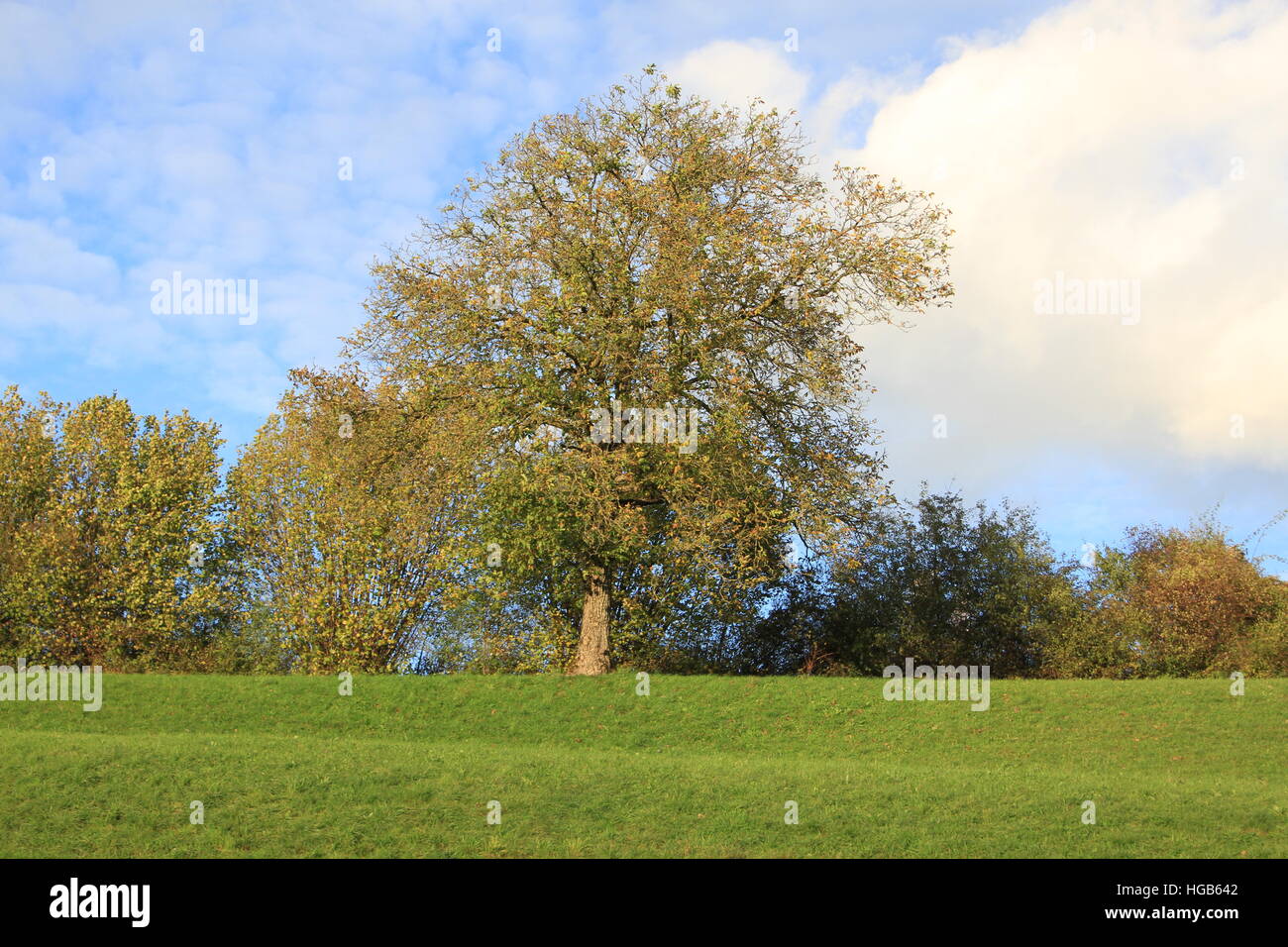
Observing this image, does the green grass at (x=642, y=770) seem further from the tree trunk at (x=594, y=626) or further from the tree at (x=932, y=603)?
the tree at (x=932, y=603)

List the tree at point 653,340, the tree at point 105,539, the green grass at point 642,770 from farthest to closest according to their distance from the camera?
the tree at point 105,539 → the tree at point 653,340 → the green grass at point 642,770

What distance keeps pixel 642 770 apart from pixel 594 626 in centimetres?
1297

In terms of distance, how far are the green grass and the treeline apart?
648cm

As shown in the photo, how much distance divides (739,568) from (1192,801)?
1340cm

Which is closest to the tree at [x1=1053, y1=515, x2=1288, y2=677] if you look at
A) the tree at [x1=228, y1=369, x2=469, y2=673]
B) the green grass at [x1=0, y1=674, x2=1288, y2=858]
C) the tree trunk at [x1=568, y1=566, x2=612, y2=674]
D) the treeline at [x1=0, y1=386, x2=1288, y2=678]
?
the treeline at [x1=0, y1=386, x2=1288, y2=678]

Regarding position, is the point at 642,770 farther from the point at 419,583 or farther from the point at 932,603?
the point at 932,603

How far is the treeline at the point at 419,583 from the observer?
34.0 metres

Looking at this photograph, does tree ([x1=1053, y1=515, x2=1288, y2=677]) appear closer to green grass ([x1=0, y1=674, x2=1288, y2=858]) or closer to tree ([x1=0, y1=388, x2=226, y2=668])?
green grass ([x1=0, y1=674, x2=1288, y2=858])

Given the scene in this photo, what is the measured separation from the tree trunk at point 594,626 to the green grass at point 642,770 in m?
2.92

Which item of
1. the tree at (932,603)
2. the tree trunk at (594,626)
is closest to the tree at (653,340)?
the tree trunk at (594,626)

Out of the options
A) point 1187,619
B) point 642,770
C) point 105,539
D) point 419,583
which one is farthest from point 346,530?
point 1187,619

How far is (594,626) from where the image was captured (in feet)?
101
